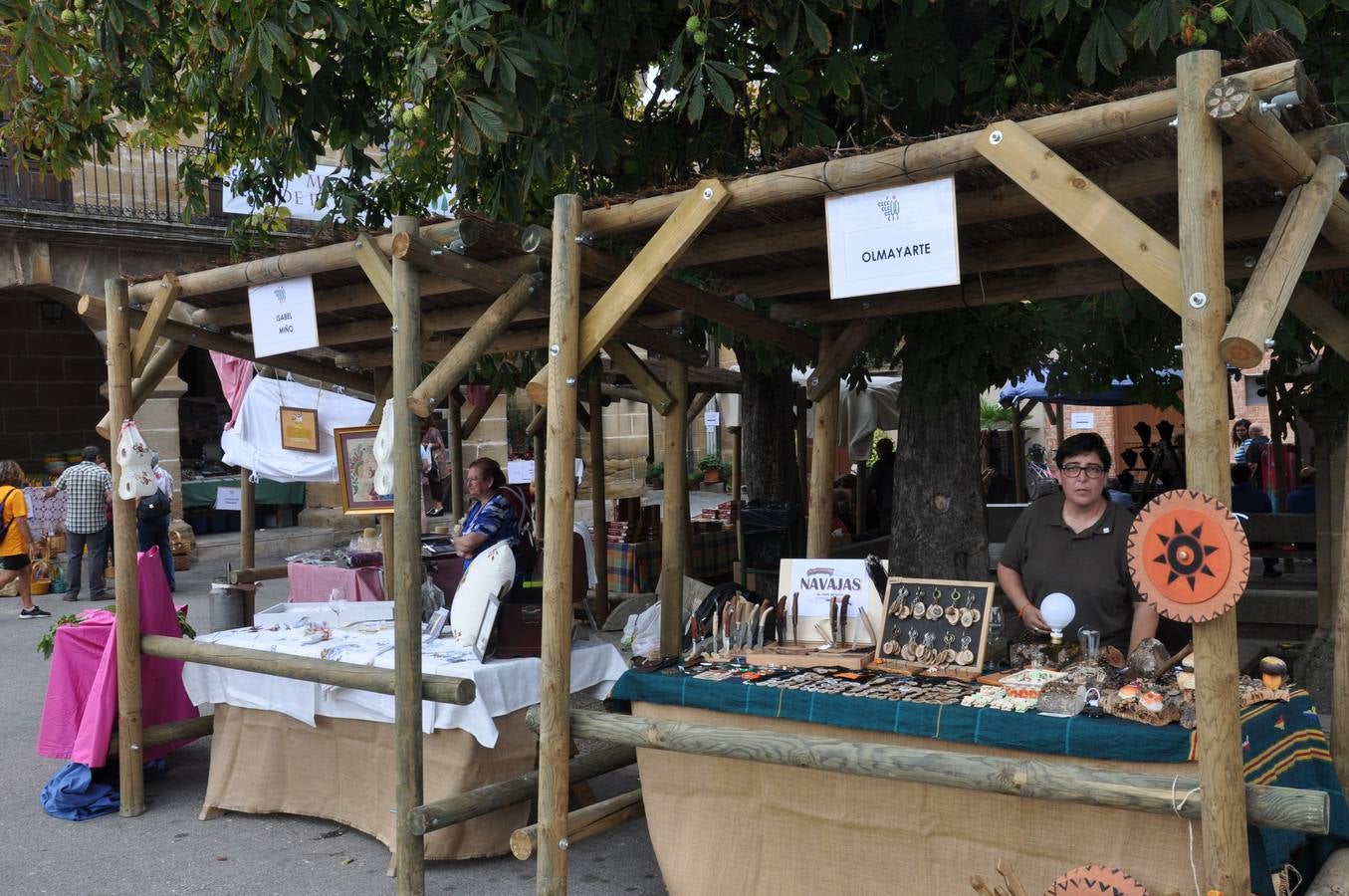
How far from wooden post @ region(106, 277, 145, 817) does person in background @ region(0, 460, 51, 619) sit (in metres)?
6.82

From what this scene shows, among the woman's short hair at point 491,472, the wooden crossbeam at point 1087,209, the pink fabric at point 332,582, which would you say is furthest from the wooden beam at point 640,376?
the pink fabric at point 332,582

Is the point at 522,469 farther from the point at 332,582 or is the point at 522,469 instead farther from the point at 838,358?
the point at 838,358

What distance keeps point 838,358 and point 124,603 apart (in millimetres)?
3650

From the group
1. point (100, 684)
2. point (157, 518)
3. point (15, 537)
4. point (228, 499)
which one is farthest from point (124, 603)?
point (228, 499)

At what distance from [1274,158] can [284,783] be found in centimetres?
483

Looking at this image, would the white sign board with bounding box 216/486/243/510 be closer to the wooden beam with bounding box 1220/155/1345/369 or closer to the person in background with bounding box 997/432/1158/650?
the person in background with bounding box 997/432/1158/650

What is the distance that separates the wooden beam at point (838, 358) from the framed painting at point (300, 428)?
3.81m

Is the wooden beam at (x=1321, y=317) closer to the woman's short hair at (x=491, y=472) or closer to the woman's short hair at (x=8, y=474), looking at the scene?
the woman's short hair at (x=491, y=472)

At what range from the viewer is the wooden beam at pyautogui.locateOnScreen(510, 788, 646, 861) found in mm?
4309

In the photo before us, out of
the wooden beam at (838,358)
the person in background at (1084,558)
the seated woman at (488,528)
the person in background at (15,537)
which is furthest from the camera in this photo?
the person in background at (15,537)

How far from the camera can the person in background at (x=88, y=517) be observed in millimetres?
12070

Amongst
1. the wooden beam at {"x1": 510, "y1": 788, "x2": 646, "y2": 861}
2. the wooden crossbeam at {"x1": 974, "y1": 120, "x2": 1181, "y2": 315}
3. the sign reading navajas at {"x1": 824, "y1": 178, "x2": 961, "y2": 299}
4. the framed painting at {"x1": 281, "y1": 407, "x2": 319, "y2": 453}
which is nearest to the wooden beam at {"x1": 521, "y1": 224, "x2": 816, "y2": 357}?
the sign reading navajas at {"x1": 824, "y1": 178, "x2": 961, "y2": 299}

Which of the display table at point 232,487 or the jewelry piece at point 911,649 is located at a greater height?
the display table at point 232,487

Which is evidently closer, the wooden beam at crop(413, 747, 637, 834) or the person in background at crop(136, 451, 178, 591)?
the wooden beam at crop(413, 747, 637, 834)
